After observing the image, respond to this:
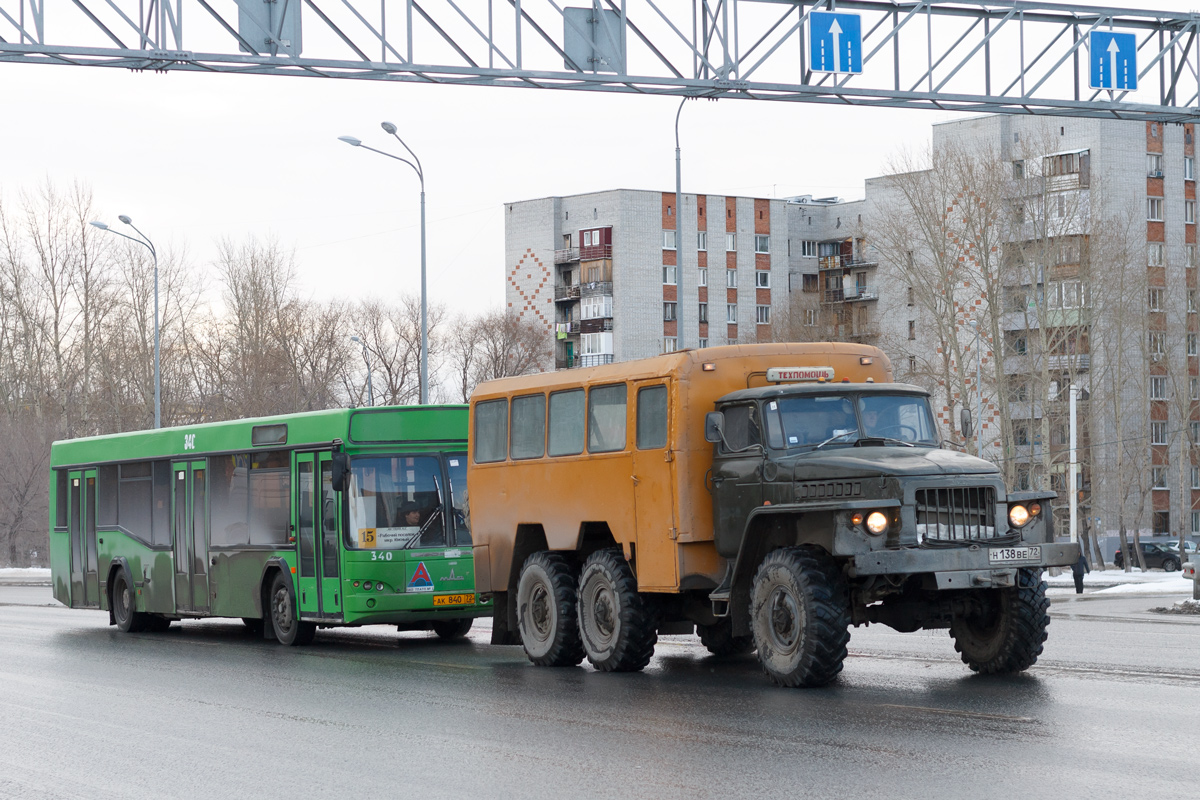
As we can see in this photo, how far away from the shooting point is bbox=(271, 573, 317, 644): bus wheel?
66.1 ft

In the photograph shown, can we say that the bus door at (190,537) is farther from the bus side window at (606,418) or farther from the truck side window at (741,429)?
the truck side window at (741,429)

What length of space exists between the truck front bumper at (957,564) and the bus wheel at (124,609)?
14.3m

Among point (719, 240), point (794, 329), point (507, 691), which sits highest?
point (719, 240)

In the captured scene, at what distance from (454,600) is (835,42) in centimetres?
1004

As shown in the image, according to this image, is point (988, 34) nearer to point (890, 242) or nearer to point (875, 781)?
point (875, 781)

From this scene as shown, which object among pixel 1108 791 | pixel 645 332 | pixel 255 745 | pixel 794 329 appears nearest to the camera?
pixel 1108 791

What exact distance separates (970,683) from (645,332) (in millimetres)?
89235

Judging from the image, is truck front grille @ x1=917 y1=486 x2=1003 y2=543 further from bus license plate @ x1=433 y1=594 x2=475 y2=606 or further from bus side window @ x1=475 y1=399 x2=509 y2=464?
bus license plate @ x1=433 y1=594 x2=475 y2=606

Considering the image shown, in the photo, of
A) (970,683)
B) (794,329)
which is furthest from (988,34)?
(794,329)

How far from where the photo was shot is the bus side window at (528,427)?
Result: 16.6 meters

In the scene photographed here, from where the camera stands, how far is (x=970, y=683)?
1350 centimetres

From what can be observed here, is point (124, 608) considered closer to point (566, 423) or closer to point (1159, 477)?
point (566, 423)

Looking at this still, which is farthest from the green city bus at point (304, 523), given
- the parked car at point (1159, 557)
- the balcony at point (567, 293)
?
the balcony at point (567, 293)

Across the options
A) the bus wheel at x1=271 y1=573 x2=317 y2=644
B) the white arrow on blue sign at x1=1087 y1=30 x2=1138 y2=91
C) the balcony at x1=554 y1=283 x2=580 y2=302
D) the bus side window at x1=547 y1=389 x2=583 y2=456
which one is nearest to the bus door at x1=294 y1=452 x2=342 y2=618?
the bus wheel at x1=271 y1=573 x2=317 y2=644
